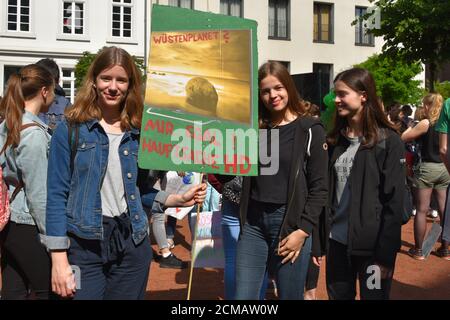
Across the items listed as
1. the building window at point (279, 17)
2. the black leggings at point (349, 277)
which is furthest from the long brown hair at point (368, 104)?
the building window at point (279, 17)

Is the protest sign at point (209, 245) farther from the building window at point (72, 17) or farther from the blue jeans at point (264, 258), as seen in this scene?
the building window at point (72, 17)

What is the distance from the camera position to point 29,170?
3170 mm

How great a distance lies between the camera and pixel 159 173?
2982 millimetres

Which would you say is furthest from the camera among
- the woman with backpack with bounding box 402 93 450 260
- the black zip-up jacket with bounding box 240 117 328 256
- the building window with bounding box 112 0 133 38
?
the building window with bounding box 112 0 133 38

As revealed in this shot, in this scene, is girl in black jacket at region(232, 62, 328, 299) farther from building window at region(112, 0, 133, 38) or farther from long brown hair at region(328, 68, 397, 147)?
building window at region(112, 0, 133, 38)

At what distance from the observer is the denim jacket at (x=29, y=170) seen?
3.16 metres

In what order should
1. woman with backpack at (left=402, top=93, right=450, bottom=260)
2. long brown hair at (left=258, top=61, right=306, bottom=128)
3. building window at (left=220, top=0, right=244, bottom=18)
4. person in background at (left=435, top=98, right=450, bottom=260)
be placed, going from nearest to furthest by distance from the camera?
long brown hair at (left=258, top=61, right=306, bottom=128)
person in background at (left=435, top=98, right=450, bottom=260)
woman with backpack at (left=402, top=93, right=450, bottom=260)
building window at (left=220, top=0, right=244, bottom=18)

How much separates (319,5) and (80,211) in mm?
30640

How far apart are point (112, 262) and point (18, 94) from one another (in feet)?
4.43

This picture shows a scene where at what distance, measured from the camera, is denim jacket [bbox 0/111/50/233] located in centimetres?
316

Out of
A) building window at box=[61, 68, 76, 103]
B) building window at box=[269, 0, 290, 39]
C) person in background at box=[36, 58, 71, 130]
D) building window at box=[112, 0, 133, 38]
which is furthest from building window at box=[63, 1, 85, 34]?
person in background at box=[36, 58, 71, 130]

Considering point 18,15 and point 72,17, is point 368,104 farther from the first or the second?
point 72,17

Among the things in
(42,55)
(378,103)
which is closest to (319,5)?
(42,55)

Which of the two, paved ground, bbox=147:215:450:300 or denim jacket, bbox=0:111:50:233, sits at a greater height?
denim jacket, bbox=0:111:50:233
